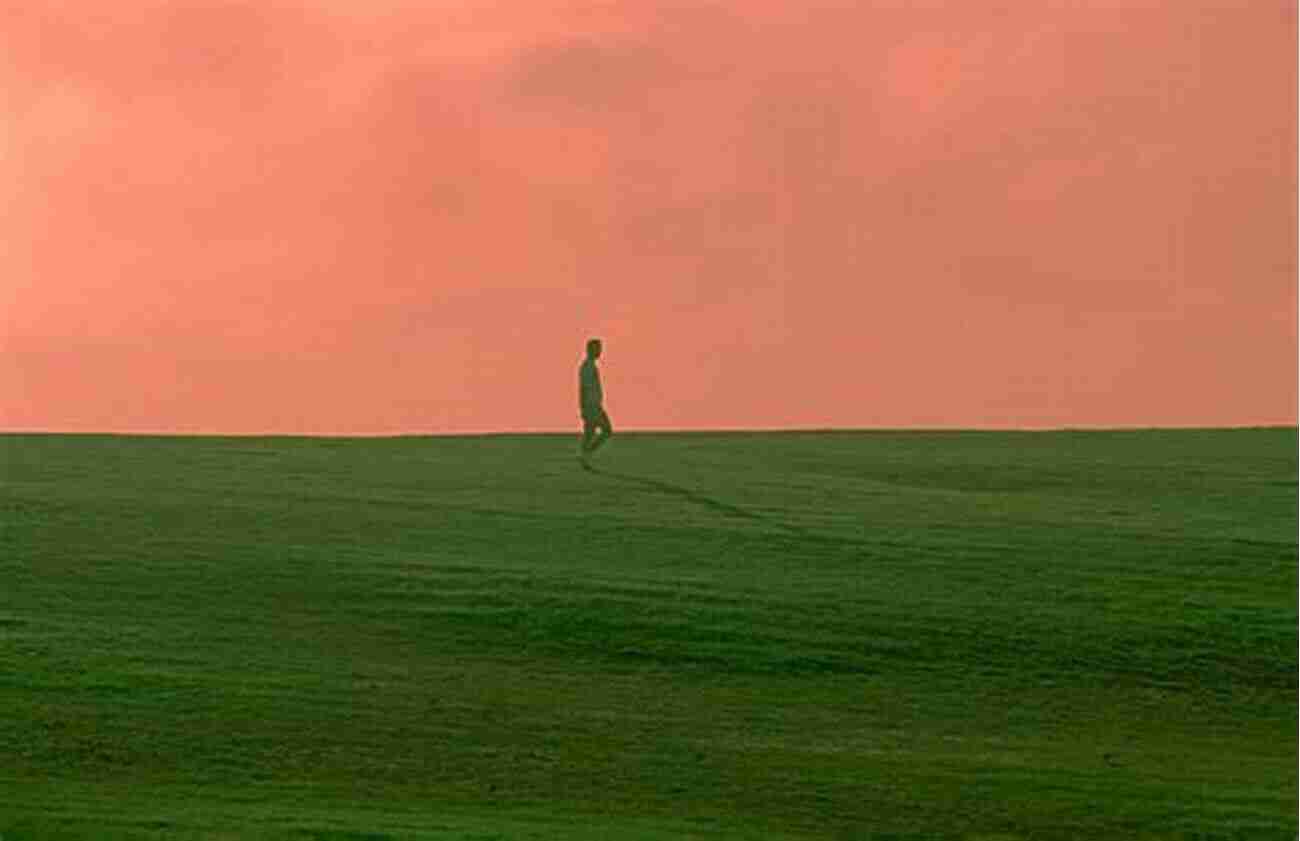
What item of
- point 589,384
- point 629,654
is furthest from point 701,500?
point 629,654

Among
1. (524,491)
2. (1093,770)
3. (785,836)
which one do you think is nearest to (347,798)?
(785,836)

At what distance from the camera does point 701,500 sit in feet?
156

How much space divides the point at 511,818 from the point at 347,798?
5.58 ft

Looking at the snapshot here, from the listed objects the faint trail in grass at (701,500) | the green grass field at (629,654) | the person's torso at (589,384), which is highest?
the person's torso at (589,384)

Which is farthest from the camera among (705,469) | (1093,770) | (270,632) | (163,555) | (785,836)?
(705,469)

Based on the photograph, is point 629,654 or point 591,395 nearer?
point 629,654

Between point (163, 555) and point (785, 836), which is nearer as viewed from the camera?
point (785, 836)

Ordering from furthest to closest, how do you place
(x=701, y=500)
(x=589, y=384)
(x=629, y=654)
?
(x=589, y=384)
(x=701, y=500)
(x=629, y=654)

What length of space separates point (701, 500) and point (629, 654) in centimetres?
1402

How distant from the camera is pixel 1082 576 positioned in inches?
1578

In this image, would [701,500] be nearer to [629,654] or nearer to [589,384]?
[589,384]

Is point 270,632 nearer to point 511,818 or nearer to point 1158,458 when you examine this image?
point 511,818

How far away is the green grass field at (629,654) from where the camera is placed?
26.6 m

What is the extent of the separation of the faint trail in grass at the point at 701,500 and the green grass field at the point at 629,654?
0.16 meters
